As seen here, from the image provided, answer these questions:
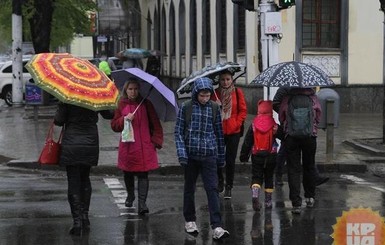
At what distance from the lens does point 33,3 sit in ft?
78.8

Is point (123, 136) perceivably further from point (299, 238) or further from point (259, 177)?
point (299, 238)

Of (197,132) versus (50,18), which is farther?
(50,18)

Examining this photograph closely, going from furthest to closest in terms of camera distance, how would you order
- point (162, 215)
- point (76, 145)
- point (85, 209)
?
point (162, 215) < point (85, 209) < point (76, 145)

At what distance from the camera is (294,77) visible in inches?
328

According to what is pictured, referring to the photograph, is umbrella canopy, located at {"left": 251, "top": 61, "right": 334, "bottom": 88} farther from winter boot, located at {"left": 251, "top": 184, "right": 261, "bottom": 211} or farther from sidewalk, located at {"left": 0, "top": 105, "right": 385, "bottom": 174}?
sidewalk, located at {"left": 0, "top": 105, "right": 385, "bottom": 174}

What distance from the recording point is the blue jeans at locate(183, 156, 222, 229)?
7277 mm

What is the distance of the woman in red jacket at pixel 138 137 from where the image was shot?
8.29m

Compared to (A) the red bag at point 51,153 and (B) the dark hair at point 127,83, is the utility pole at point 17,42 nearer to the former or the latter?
(B) the dark hair at point 127,83

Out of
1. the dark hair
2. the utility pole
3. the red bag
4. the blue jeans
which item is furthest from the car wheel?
the blue jeans

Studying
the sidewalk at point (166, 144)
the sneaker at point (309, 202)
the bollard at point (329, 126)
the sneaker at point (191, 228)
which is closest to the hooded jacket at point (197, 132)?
the sneaker at point (191, 228)

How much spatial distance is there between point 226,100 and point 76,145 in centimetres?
251

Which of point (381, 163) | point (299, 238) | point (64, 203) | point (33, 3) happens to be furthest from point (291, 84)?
point (33, 3)

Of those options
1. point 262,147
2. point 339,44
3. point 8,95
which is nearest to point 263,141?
point 262,147

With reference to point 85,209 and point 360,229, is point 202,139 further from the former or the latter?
point 360,229
